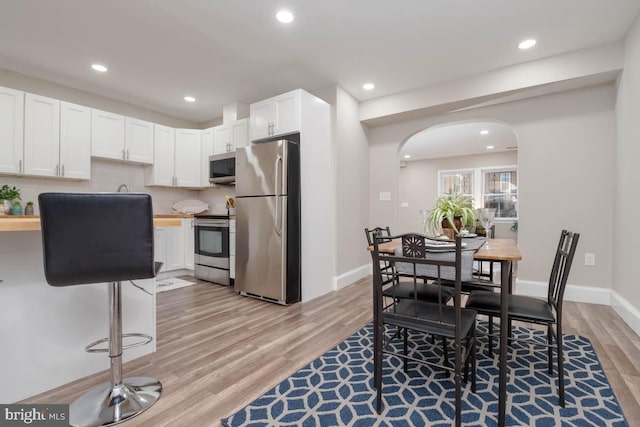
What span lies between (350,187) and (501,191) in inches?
232

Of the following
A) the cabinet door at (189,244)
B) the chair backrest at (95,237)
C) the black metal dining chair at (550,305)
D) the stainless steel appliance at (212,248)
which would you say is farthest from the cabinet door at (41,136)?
the black metal dining chair at (550,305)

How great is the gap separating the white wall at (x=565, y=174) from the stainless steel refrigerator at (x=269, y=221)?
8.66 ft

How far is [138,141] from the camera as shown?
429cm

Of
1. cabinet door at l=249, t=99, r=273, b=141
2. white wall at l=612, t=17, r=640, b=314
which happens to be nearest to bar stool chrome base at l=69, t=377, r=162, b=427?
cabinet door at l=249, t=99, r=273, b=141

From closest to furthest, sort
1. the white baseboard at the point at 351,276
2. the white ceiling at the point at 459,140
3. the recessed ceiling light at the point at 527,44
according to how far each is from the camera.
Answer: the recessed ceiling light at the point at 527,44
the white baseboard at the point at 351,276
the white ceiling at the point at 459,140

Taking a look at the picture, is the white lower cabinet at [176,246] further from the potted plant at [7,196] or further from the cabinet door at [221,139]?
the potted plant at [7,196]

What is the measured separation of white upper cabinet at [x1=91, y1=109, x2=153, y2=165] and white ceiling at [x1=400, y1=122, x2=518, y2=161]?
4.09 meters

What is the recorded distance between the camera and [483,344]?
2.27 m

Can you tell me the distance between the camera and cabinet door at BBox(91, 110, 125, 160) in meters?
3.86

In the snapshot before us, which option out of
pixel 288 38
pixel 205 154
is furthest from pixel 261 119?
pixel 205 154

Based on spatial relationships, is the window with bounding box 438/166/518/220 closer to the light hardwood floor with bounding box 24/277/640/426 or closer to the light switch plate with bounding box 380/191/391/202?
the light switch plate with bounding box 380/191/391/202

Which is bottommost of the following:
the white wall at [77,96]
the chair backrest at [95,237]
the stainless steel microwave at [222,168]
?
the chair backrest at [95,237]

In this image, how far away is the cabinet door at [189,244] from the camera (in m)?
4.59

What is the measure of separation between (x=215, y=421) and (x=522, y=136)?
405 centimetres
